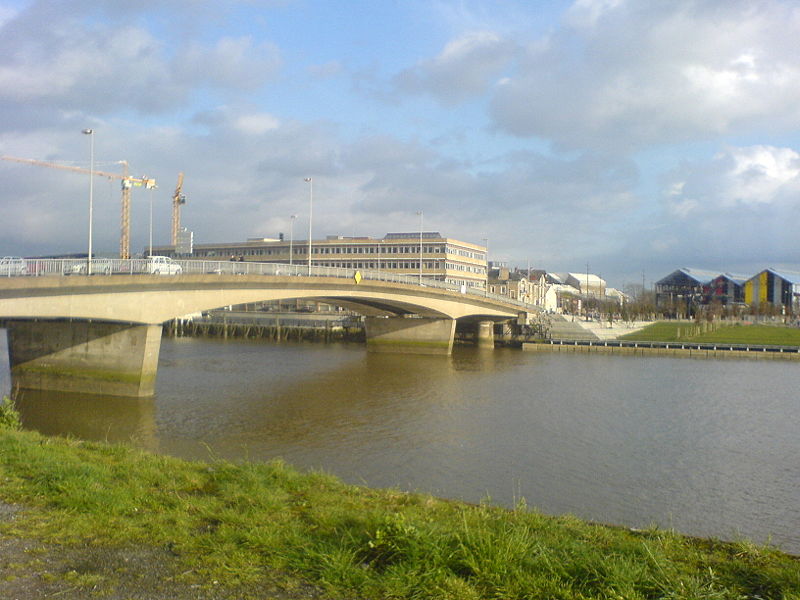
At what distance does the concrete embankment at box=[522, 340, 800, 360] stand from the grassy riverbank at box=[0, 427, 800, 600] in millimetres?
48052

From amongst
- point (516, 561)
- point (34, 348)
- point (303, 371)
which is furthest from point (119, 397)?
point (516, 561)

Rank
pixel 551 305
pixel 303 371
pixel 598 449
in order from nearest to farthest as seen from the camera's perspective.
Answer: pixel 598 449 < pixel 303 371 < pixel 551 305

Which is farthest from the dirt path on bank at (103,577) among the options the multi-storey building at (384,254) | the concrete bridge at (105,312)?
the multi-storey building at (384,254)

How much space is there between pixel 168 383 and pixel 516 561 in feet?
92.1

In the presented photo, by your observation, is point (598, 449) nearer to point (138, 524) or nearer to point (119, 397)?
point (138, 524)

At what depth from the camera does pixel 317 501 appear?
311 inches

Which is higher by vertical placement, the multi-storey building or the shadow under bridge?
the multi-storey building

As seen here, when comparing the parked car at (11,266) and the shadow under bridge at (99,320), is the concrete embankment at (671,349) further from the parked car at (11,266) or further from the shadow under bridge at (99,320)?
the parked car at (11,266)

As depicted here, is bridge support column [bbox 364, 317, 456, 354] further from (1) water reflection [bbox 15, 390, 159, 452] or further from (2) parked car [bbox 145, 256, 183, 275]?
(1) water reflection [bbox 15, 390, 159, 452]

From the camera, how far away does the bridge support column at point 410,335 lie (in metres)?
51.3

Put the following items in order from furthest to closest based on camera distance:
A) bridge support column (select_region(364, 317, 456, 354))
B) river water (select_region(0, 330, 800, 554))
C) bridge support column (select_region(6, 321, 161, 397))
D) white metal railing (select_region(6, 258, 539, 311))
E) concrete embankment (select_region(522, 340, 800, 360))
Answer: bridge support column (select_region(364, 317, 456, 354))
concrete embankment (select_region(522, 340, 800, 360))
bridge support column (select_region(6, 321, 161, 397))
white metal railing (select_region(6, 258, 539, 311))
river water (select_region(0, 330, 800, 554))

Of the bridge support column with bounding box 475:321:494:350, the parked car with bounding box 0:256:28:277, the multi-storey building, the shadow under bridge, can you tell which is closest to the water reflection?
the shadow under bridge

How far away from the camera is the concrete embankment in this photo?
163 ft

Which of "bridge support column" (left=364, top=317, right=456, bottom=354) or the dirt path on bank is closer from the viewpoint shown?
the dirt path on bank
